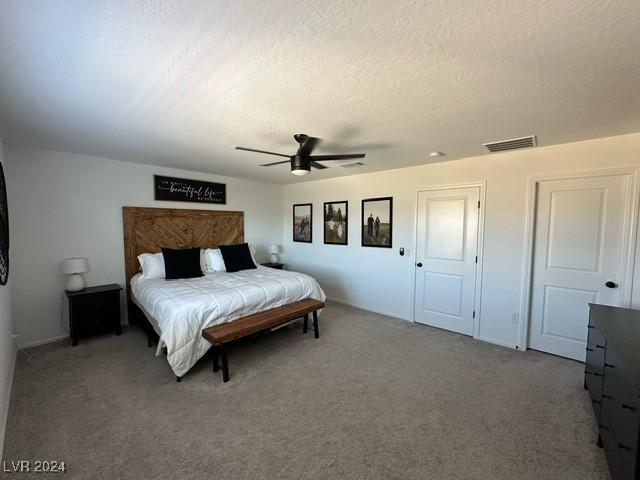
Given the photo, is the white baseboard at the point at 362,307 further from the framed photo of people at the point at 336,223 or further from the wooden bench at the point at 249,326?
the wooden bench at the point at 249,326

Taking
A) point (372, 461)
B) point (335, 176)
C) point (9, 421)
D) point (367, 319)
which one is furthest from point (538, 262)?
point (9, 421)

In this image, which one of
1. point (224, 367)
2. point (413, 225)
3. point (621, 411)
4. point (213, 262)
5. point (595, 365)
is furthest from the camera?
point (213, 262)

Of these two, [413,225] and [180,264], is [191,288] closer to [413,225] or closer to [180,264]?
[180,264]

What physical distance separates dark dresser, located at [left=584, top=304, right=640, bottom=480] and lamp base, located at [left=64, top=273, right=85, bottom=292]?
16.0 feet

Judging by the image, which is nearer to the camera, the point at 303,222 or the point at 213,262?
the point at 213,262

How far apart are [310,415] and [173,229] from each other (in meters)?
3.51

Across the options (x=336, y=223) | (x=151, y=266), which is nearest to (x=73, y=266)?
(x=151, y=266)

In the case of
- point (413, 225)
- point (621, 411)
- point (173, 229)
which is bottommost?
point (621, 411)

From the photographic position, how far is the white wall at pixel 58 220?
10.4ft

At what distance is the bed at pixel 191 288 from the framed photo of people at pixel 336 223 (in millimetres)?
1338

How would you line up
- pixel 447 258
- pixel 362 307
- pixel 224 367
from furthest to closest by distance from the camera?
1. pixel 362 307
2. pixel 447 258
3. pixel 224 367

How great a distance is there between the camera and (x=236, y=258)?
14.4 ft

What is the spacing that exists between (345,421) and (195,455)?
103 centimetres

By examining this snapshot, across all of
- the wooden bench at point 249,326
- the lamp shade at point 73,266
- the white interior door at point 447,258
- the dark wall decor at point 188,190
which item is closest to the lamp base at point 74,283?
the lamp shade at point 73,266
